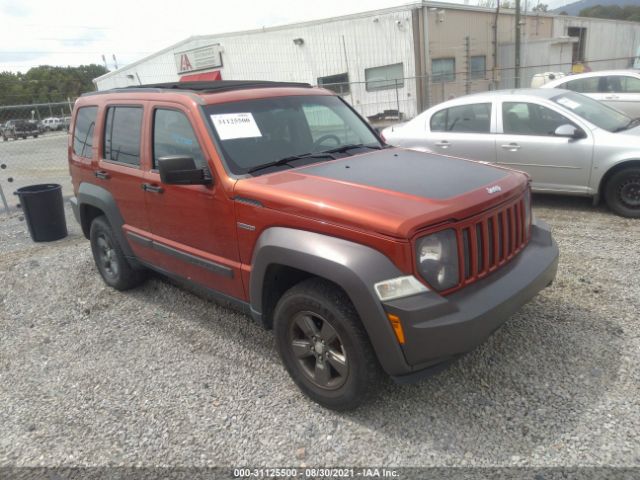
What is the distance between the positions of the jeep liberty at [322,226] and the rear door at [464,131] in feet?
10.0

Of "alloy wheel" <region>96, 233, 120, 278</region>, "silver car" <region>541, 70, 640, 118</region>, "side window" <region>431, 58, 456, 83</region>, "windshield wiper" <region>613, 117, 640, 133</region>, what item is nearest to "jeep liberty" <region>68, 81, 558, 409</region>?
"alloy wheel" <region>96, 233, 120, 278</region>

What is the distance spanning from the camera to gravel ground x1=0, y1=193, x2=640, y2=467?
2.64 metres

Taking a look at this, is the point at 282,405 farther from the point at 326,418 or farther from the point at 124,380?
the point at 124,380

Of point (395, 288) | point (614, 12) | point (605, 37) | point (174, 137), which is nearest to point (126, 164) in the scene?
point (174, 137)

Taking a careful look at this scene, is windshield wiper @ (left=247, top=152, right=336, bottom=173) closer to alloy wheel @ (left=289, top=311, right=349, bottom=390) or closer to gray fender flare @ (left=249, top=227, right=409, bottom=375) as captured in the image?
gray fender flare @ (left=249, top=227, right=409, bottom=375)

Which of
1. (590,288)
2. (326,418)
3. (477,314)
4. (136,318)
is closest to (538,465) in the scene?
(477,314)

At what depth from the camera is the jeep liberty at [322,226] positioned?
2484mm

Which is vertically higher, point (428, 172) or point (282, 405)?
point (428, 172)

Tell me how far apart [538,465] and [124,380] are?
2687 mm

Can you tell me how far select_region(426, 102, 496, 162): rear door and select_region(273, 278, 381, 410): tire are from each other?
4722 mm

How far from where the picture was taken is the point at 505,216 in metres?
2.93

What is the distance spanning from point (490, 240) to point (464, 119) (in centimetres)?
466

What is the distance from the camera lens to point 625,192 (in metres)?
5.91

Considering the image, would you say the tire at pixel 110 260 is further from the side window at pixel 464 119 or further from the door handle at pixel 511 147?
the door handle at pixel 511 147
